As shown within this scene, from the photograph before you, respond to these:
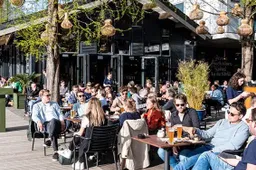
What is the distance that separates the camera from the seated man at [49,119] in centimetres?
761

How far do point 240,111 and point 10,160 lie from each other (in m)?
4.49

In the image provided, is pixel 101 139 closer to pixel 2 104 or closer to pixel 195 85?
pixel 2 104

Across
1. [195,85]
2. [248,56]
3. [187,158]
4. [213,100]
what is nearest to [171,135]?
[187,158]

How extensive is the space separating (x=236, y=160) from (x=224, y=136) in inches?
41.8

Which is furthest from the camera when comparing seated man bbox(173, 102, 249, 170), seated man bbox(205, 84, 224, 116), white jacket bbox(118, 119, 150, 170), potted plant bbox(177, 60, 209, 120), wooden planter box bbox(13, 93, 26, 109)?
wooden planter box bbox(13, 93, 26, 109)

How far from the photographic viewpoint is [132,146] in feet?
22.0

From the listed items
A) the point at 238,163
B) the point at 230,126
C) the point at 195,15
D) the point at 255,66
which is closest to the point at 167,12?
the point at 195,15

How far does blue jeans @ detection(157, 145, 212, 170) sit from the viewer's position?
18.2 ft

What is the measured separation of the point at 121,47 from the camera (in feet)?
65.2

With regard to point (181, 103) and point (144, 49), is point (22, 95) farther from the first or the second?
point (181, 103)

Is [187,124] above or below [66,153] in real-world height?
above

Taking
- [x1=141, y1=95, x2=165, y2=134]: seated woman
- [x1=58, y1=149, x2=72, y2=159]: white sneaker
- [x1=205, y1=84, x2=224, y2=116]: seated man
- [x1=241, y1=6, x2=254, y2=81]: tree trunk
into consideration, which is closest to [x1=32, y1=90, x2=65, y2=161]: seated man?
[x1=58, y1=149, x2=72, y2=159]: white sneaker

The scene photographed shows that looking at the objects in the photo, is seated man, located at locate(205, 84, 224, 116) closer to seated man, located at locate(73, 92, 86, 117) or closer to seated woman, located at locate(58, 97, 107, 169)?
seated man, located at locate(73, 92, 86, 117)

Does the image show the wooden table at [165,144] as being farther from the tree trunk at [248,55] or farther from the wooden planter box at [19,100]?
the wooden planter box at [19,100]
